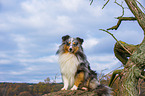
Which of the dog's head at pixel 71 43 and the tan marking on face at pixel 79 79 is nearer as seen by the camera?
the tan marking on face at pixel 79 79

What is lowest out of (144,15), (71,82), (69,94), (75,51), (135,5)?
(69,94)

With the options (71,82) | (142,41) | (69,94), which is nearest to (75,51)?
(71,82)

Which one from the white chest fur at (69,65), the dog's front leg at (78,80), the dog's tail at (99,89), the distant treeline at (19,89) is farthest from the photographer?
the distant treeline at (19,89)

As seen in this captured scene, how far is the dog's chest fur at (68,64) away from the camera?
5030 mm

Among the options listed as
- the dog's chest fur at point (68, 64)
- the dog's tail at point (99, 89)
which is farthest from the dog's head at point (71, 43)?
the dog's tail at point (99, 89)

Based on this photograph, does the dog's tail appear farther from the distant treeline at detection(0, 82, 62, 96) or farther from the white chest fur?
the distant treeline at detection(0, 82, 62, 96)

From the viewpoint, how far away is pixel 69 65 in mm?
5148

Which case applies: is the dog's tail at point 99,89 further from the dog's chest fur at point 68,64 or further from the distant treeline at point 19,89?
the distant treeline at point 19,89

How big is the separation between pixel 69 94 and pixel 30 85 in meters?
5.58

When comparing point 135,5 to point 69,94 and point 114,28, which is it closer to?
point 114,28

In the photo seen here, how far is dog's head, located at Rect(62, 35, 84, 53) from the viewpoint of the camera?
5.02m

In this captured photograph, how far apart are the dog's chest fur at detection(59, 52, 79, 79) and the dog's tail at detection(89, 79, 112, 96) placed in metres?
0.63

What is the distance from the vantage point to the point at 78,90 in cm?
459

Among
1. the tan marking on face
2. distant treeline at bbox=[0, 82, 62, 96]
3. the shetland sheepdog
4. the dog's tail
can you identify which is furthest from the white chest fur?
distant treeline at bbox=[0, 82, 62, 96]
